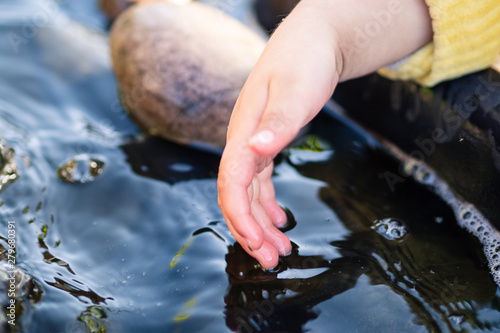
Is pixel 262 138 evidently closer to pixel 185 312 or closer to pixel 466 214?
pixel 185 312

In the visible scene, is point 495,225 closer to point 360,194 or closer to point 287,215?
point 360,194

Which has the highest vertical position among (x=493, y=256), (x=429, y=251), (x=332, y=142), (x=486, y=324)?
(x=332, y=142)

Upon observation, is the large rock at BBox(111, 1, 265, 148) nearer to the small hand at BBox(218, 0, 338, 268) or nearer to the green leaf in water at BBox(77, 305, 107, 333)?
the small hand at BBox(218, 0, 338, 268)

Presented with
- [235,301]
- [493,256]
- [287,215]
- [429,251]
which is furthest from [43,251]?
[493,256]

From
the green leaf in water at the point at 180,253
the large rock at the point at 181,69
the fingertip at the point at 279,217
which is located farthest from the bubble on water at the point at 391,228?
the large rock at the point at 181,69

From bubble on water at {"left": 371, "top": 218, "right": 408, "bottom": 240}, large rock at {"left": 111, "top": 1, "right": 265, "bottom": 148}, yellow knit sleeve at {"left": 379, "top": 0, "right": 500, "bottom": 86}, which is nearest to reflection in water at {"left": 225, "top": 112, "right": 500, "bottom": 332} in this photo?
bubble on water at {"left": 371, "top": 218, "right": 408, "bottom": 240}

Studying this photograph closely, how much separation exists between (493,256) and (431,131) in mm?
570

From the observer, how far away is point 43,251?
1577 mm

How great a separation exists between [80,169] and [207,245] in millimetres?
751

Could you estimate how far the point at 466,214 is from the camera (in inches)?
69.9

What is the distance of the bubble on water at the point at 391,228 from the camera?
1678mm

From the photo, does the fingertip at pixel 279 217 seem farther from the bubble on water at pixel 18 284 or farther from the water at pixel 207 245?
the bubble on water at pixel 18 284

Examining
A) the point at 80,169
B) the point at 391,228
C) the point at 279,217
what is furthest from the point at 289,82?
the point at 80,169

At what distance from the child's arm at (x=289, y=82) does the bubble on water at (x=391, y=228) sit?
14.2 inches
